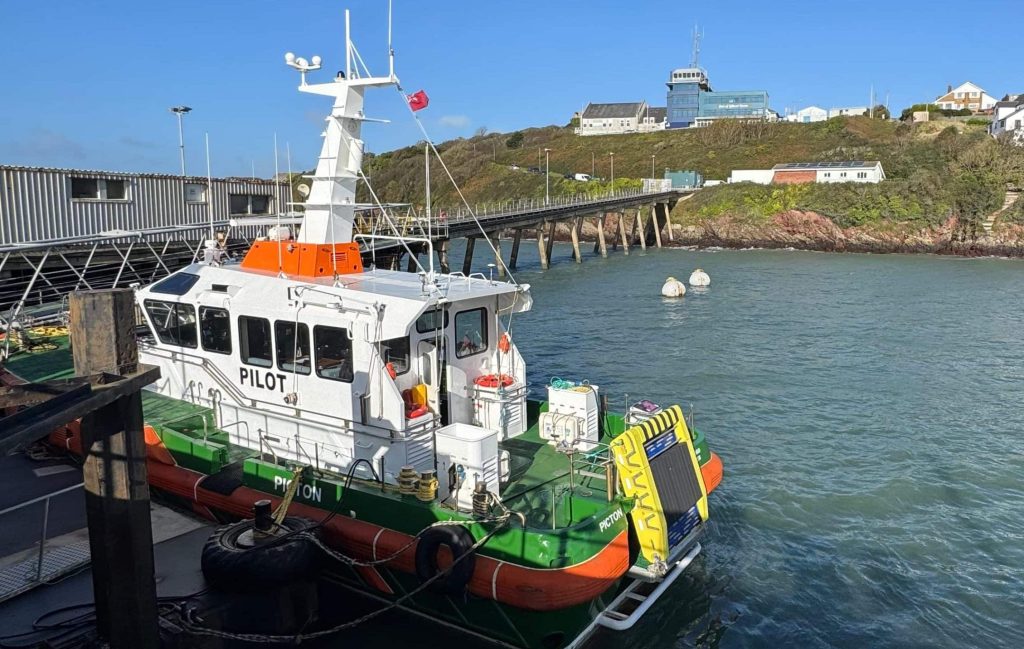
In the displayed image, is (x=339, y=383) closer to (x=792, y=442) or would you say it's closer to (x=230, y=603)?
(x=230, y=603)

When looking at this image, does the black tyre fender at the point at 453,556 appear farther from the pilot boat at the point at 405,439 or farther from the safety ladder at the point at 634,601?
the safety ladder at the point at 634,601

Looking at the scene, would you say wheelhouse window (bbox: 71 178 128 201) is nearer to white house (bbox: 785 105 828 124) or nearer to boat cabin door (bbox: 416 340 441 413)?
boat cabin door (bbox: 416 340 441 413)

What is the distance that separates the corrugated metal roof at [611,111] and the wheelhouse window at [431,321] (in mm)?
129525

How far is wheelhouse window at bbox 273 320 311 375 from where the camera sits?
1005 cm

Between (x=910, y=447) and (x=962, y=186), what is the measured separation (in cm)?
5669

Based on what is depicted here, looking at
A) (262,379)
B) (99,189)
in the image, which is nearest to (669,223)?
(99,189)

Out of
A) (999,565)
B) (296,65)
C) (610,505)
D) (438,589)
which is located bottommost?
(999,565)

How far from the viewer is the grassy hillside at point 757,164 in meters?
64.2

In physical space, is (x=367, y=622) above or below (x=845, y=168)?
below

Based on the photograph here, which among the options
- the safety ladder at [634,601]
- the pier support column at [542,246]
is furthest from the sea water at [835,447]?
the pier support column at [542,246]

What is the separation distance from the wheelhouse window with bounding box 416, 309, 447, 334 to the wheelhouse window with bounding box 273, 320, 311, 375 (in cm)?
147

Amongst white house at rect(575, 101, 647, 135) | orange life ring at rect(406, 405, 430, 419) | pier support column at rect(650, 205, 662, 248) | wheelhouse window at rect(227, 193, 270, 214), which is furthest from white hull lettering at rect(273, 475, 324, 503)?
white house at rect(575, 101, 647, 135)

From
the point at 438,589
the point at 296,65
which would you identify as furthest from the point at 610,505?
the point at 296,65

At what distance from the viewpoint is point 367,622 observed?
9133 mm
